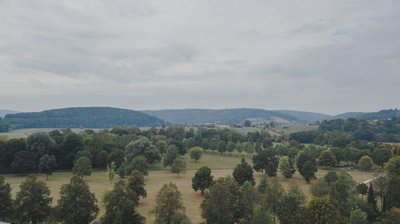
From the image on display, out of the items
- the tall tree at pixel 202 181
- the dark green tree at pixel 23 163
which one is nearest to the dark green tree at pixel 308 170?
the tall tree at pixel 202 181

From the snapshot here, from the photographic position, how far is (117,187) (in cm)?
4553

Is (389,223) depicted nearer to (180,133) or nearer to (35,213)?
(35,213)

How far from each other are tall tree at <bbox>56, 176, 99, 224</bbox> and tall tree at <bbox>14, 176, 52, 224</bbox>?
2720mm

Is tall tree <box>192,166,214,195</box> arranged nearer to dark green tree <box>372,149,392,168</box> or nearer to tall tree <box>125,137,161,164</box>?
tall tree <box>125,137,161,164</box>

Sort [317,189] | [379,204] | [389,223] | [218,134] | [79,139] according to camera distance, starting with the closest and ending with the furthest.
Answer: [389,223]
[317,189]
[379,204]
[79,139]
[218,134]

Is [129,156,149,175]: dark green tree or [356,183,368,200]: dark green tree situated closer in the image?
[356,183,368,200]: dark green tree

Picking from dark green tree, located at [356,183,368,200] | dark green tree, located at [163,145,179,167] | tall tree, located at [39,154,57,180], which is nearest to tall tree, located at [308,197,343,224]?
→ dark green tree, located at [356,183,368,200]

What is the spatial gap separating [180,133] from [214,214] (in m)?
126

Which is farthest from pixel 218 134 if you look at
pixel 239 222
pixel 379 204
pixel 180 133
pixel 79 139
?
pixel 239 222

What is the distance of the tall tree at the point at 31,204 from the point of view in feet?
146

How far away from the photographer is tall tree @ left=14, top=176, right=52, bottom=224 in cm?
4447

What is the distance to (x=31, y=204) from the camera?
44.5 meters

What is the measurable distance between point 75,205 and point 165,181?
133ft

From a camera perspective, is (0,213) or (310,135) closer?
(0,213)
